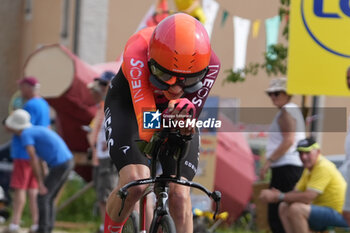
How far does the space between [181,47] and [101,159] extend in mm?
4545

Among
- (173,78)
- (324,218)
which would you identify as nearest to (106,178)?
(324,218)

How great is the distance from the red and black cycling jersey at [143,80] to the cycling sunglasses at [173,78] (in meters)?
0.10

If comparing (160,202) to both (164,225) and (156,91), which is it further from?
(156,91)

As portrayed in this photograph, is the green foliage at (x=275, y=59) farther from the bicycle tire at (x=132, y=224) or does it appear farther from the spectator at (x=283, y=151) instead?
the bicycle tire at (x=132, y=224)

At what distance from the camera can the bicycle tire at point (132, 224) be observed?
5092mm

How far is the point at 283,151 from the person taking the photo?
768 centimetres

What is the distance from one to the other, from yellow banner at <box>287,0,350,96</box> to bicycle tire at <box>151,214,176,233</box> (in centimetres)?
245

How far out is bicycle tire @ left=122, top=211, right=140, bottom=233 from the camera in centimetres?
509

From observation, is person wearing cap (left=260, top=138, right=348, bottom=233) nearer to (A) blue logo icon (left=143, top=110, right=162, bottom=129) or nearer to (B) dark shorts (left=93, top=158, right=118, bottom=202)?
(B) dark shorts (left=93, top=158, right=118, bottom=202)

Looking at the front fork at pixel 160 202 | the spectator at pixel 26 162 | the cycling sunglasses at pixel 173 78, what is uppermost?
the cycling sunglasses at pixel 173 78

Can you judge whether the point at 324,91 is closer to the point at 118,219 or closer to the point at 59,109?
the point at 118,219

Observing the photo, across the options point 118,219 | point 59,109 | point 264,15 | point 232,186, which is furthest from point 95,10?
point 118,219

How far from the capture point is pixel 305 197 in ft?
23.9

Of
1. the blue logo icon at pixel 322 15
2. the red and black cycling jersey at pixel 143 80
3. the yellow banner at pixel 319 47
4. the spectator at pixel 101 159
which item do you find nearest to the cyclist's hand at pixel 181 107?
the red and black cycling jersey at pixel 143 80
